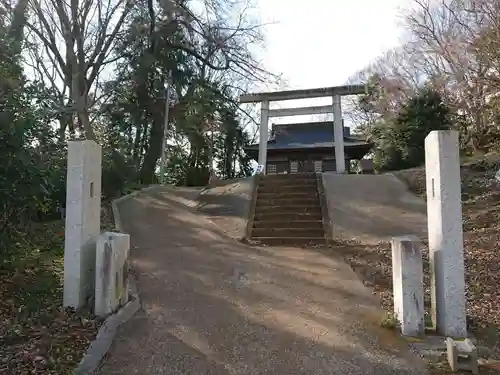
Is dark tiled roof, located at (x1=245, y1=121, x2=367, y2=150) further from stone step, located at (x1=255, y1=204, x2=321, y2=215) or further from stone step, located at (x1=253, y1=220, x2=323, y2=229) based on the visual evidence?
stone step, located at (x1=253, y1=220, x2=323, y2=229)

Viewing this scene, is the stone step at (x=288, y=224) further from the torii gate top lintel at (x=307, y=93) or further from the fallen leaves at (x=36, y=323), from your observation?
the torii gate top lintel at (x=307, y=93)

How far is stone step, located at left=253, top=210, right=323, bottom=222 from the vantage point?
11281 mm

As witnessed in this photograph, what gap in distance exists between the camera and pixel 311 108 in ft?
58.2

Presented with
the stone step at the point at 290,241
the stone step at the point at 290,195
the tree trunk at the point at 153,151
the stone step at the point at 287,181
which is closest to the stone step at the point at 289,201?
the stone step at the point at 290,195

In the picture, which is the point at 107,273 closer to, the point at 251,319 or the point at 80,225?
the point at 80,225

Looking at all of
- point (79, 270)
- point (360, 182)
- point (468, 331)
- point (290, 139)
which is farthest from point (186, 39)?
point (468, 331)

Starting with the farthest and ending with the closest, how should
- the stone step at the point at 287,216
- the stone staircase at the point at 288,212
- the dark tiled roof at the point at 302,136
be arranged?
the dark tiled roof at the point at 302,136 < the stone step at the point at 287,216 < the stone staircase at the point at 288,212

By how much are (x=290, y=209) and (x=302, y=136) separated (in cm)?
1386

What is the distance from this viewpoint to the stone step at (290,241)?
9.71m

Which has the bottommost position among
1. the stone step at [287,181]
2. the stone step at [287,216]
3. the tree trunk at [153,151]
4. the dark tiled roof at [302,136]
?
the stone step at [287,216]

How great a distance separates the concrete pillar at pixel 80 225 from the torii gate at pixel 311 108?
12483 millimetres

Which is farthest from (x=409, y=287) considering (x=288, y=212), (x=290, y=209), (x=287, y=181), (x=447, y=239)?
(x=287, y=181)

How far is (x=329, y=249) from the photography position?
894 centimetres

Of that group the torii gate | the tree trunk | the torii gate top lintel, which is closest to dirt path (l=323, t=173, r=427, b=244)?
the torii gate
